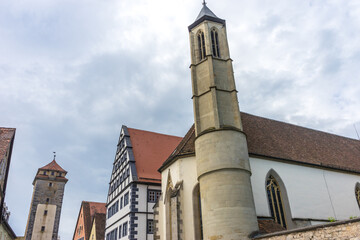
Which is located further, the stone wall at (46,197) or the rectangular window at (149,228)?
the stone wall at (46,197)

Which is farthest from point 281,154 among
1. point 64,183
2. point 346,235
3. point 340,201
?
point 64,183

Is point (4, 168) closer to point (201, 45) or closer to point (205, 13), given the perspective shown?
point (201, 45)

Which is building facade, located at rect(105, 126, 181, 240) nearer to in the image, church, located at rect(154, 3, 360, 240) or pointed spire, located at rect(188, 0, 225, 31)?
church, located at rect(154, 3, 360, 240)

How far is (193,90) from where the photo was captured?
17781mm

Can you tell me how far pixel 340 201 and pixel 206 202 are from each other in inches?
409

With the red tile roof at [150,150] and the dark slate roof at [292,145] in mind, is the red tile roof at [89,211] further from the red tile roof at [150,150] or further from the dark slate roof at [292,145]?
the dark slate roof at [292,145]

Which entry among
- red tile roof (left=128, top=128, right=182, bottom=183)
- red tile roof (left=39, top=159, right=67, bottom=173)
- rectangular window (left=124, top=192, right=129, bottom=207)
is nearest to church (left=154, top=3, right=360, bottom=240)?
red tile roof (left=128, top=128, right=182, bottom=183)

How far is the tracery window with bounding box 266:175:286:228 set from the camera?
17219 mm

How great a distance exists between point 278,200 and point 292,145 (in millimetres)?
4790

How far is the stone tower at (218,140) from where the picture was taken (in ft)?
45.1

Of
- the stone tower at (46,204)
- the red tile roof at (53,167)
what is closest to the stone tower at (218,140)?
the stone tower at (46,204)

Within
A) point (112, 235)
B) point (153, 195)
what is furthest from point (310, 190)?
point (112, 235)

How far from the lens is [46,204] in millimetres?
44156

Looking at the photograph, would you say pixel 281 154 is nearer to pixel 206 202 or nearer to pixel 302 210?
pixel 302 210
